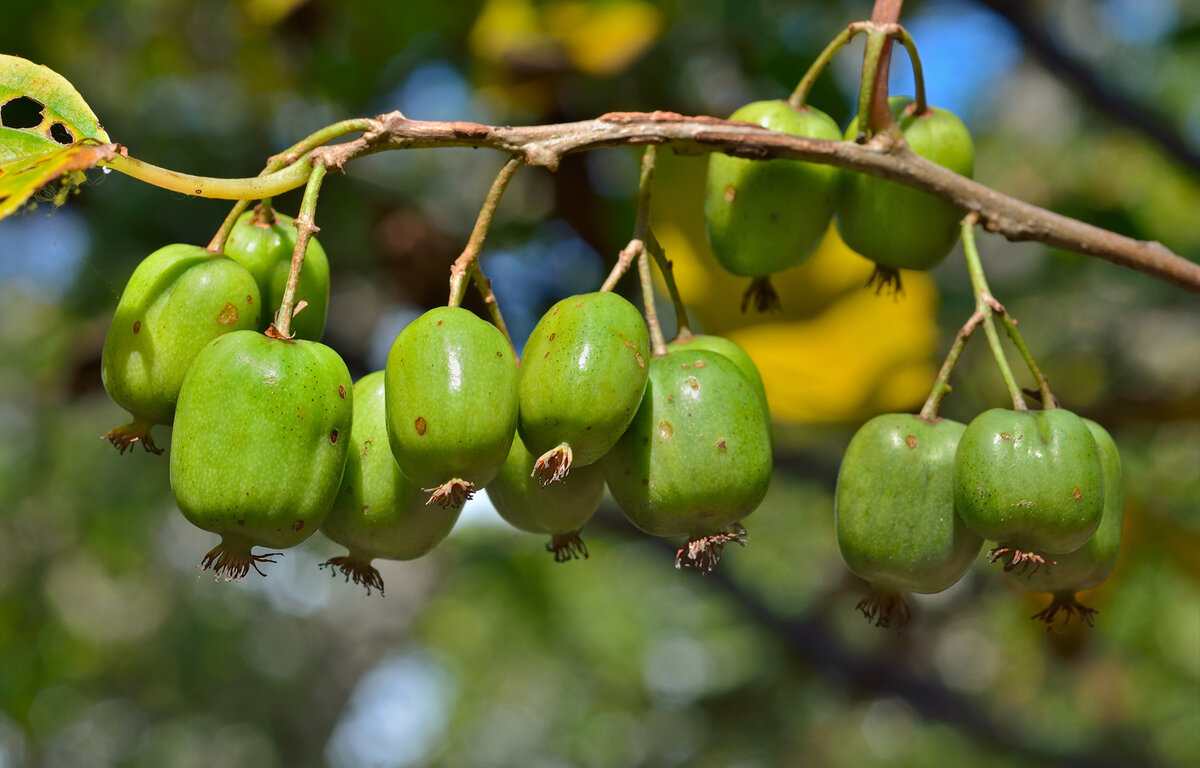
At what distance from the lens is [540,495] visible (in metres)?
1.68

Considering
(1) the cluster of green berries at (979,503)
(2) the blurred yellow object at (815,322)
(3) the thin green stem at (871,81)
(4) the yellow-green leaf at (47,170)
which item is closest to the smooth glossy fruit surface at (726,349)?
(1) the cluster of green berries at (979,503)

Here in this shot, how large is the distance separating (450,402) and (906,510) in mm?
784

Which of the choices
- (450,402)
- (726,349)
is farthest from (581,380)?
(726,349)

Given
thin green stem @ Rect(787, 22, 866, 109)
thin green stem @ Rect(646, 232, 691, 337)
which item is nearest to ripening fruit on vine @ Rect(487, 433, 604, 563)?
thin green stem @ Rect(646, 232, 691, 337)

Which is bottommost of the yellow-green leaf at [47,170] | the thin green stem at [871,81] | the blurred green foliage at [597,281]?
the blurred green foliage at [597,281]

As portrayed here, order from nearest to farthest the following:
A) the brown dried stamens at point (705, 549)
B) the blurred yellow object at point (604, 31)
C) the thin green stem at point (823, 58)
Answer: the brown dried stamens at point (705, 549), the thin green stem at point (823, 58), the blurred yellow object at point (604, 31)

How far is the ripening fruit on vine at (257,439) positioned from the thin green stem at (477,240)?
25 cm

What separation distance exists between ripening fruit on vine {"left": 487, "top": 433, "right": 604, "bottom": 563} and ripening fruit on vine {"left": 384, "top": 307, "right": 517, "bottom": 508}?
0.19 m

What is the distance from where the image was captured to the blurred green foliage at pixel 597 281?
3730mm

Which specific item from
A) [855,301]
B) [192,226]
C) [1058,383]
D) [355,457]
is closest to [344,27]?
[192,226]

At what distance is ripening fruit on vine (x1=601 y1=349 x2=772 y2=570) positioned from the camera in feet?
5.13

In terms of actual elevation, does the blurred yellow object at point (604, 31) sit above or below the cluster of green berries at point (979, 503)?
above

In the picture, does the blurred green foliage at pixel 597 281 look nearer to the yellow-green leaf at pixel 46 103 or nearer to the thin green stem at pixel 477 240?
the yellow-green leaf at pixel 46 103

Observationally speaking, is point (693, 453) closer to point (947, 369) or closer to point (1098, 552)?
point (947, 369)
